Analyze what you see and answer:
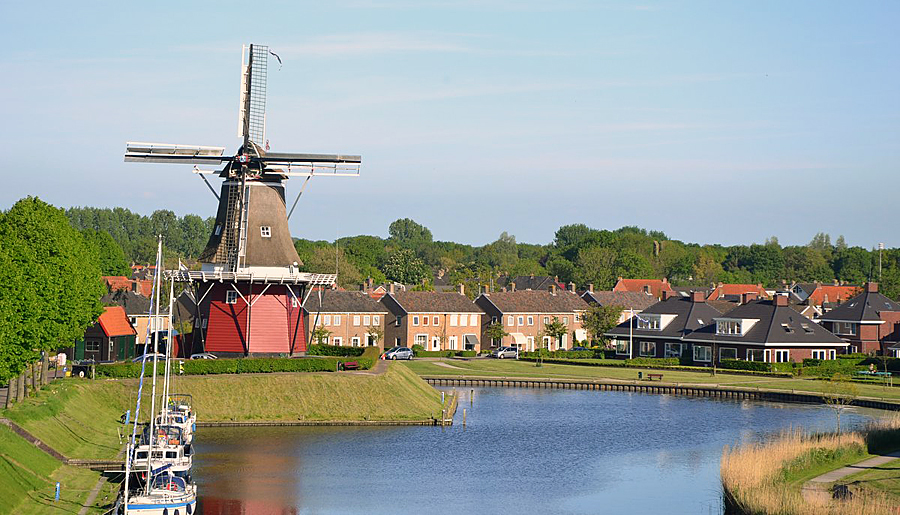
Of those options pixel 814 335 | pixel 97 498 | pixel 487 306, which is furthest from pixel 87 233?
pixel 97 498

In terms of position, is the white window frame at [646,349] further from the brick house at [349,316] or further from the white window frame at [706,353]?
the brick house at [349,316]

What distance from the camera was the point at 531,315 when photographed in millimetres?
133250

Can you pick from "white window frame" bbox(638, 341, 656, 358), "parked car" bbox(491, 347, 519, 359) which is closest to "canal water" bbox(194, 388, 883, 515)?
"white window frame" bbox(638, 341, 656, 358)

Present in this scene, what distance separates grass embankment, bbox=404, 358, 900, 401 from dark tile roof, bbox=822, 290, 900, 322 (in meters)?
23.9

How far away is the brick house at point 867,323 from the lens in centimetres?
11925

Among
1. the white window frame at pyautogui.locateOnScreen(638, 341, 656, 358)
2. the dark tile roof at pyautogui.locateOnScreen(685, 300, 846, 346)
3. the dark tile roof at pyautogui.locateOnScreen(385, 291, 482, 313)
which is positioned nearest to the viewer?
the dark tile roof at pyautogui.locateOnScreen(685, 300, 846, 346)

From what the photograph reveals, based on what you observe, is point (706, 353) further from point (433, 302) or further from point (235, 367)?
point (235, 367)

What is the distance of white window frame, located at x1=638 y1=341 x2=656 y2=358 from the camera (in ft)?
389

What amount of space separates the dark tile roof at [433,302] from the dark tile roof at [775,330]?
1131 inches

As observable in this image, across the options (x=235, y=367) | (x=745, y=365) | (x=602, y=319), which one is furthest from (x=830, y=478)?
(x=602, y=319)

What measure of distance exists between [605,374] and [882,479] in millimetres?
58907

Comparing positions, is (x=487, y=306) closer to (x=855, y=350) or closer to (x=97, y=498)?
(x=855, y=350)

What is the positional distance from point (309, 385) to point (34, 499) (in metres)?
30.4

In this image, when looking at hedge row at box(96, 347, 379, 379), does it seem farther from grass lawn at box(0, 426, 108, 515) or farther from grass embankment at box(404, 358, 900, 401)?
grass embankment at box(404, 358, 900, 401)
